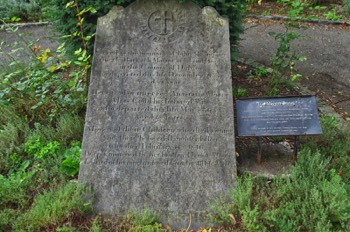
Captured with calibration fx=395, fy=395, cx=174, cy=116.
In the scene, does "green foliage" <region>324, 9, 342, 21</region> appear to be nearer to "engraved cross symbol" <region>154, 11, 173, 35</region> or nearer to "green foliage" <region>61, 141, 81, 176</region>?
"engraved cross symbol" <region>154, 11, 173, 35</region>

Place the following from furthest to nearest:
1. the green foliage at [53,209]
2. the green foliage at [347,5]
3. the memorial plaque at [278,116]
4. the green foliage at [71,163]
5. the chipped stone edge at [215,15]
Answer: the green foliage at [347,5], the chipped stone edge at [215,15], the green foliage at [71,163], the memorial plaque at [278,116], the green foliage at [53,209]

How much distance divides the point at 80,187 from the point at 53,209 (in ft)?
1.03

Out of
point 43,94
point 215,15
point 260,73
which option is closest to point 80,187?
point 43,94

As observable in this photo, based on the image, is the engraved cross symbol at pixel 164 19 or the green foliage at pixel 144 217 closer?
the green foliage at pixel 144 217

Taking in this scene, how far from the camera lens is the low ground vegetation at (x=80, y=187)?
10.3 ft

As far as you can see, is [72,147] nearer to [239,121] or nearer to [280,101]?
[239,121]

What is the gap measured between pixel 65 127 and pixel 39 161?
0.46 metres

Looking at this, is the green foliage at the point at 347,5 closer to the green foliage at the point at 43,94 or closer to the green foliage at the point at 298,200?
the green foliage at the point at 298,200

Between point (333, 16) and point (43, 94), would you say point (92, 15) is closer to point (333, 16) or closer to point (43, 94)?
point (43, 94)

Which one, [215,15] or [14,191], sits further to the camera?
[215,15]

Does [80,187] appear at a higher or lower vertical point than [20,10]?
higher

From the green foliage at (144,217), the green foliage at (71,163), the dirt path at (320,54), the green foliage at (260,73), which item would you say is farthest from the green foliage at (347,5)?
the green foliage at (144,217)

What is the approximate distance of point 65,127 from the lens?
4.22m

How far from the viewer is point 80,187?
135 inches
